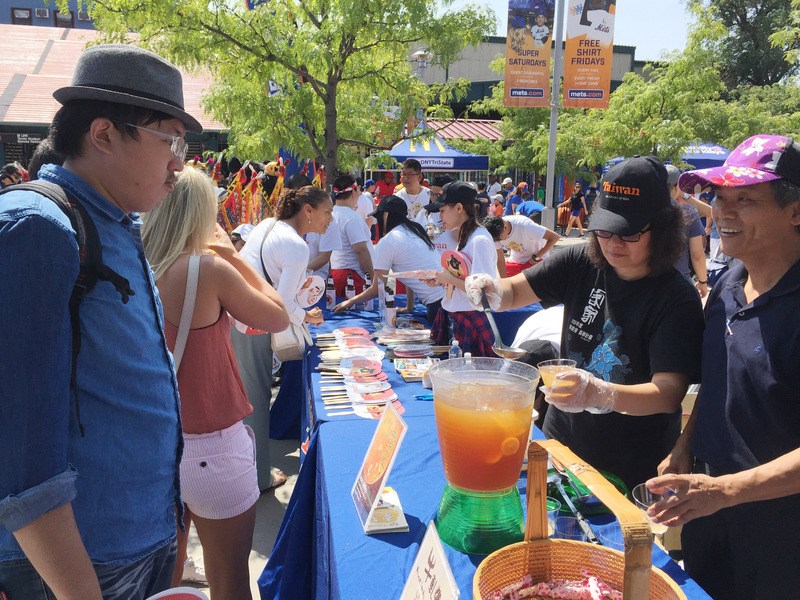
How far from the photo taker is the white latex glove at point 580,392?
1.52 meters

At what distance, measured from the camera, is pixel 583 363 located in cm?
202

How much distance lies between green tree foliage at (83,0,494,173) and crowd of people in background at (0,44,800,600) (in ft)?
14.1

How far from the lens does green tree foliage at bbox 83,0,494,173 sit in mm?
5684

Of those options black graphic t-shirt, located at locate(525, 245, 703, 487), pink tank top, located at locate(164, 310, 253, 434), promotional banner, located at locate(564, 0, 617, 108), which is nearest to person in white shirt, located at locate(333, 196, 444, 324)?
black graphic t-shirt, located at locate(525, 245, 703, 487)

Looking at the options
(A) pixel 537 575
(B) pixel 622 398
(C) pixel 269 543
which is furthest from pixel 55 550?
(C) pixel 269 543

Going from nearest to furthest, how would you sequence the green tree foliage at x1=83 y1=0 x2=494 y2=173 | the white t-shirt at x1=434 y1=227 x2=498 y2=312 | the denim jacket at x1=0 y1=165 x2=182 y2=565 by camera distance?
the denim jacket at x1=0 y1=165 x2=182 y2=565 < the white t-shirt at x1=434 y1=227 x2=498 y2=312 < the green tree foliage at x1=83 y1=0 x2=494 y2=173

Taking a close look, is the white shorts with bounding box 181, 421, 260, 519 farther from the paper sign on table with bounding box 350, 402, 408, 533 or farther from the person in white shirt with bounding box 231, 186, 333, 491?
the person in white shirt with bounding box 231, 186, 333, 491

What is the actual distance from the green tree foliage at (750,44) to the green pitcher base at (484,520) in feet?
103

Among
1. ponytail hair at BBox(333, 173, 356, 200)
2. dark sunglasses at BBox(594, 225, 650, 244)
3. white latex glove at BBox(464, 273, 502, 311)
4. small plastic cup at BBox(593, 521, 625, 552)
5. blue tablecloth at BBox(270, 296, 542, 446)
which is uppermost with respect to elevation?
dark sunglasses at BBox(594, 225, 650, 244)

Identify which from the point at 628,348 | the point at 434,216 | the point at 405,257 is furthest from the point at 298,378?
the point at 434,216

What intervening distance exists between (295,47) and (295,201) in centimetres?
267

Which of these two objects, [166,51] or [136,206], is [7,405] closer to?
[136,206]

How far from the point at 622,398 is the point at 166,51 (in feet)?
20.3

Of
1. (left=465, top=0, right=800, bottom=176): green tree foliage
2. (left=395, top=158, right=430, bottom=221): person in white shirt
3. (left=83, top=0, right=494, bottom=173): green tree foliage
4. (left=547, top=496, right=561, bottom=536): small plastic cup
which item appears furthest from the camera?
(left=465, top=0, right=800, bottom=176): green tree foliage
